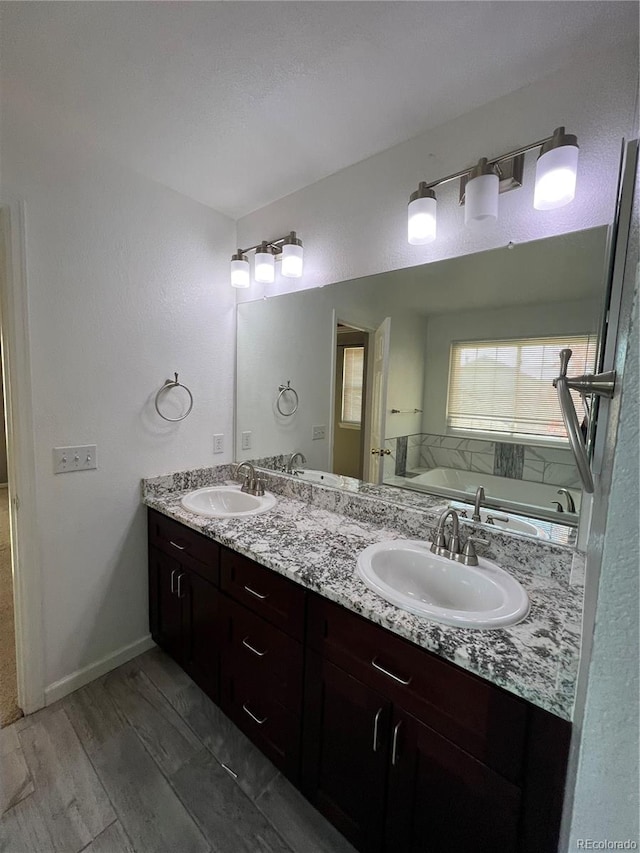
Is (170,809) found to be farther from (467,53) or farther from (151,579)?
(467,53)

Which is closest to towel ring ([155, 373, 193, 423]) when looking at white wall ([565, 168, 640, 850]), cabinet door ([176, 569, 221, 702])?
cabinet door ([176, 569, 221, 702])

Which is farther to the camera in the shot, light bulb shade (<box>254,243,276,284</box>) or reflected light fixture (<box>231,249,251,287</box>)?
reflected light fixture (<box>231,249,251,287</box>)

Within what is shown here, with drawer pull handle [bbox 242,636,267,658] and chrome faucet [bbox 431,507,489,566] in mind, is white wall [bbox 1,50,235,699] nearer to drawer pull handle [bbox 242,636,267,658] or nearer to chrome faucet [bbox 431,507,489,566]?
drawer pull handle [bbox 242,636,267,658]

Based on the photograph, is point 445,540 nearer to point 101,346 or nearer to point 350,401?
point 350,401

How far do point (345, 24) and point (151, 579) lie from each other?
2.36m

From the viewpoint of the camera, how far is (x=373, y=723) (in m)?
0.98

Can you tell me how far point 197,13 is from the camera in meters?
0.99

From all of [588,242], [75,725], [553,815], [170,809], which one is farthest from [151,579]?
[588,242]


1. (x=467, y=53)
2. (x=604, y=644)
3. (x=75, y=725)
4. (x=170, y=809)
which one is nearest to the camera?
(x=604, y=644)

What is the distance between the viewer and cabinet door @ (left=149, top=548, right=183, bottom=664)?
1.73 metres

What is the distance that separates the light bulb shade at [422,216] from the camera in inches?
51.4

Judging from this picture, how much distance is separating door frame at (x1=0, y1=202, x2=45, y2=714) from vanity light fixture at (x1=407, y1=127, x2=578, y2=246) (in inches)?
61.0

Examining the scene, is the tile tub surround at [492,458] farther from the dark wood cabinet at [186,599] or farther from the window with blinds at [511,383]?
the dark wood cabinet at [186,599]

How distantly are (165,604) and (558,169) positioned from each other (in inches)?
92.8
